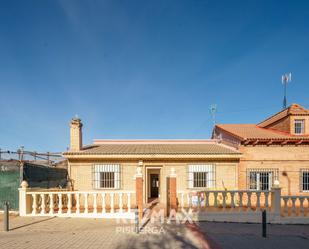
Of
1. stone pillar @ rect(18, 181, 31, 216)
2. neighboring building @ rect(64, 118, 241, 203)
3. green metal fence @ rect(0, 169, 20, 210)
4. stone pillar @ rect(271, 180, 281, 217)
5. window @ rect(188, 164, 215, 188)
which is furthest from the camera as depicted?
window @ rect(188, 164, 215, 188)

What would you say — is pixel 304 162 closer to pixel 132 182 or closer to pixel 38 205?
pixel 132 182

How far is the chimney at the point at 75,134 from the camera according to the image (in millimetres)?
12688

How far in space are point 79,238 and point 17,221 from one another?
353 centimetres

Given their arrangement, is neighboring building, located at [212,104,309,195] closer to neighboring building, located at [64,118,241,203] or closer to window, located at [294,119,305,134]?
neighboring building, located at [64,118,241,203]

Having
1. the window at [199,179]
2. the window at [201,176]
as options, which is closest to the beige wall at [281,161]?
the window at [201,176]

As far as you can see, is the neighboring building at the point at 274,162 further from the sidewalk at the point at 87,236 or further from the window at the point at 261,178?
the sidewalk at the point at 87,236

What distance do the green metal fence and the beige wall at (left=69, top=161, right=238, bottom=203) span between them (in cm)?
297

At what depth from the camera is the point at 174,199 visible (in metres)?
8.41

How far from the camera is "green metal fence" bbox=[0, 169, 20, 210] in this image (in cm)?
973

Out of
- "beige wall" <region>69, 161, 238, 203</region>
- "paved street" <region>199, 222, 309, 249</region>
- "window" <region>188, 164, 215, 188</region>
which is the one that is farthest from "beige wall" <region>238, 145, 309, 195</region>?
"paved street" <region>199, 222, 309, 249</region>

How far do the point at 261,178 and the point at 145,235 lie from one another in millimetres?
9343

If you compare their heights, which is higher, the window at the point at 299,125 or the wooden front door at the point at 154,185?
the window at the point at 299,125

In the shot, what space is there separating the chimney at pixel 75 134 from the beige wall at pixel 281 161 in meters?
9.79

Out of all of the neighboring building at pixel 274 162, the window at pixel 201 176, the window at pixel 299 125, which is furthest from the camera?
the window at pixel 299 125
